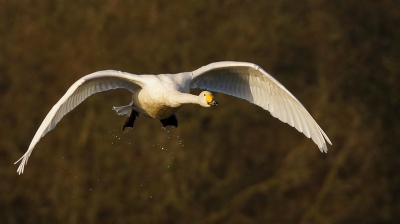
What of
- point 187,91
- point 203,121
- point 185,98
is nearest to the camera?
point 185,98

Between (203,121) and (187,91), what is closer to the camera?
(187,91)

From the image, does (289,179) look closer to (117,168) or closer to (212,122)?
(212,122)

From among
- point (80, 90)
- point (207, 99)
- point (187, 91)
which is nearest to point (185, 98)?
point (207, 99)

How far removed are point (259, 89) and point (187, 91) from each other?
0.83m

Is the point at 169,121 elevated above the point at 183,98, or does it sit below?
below

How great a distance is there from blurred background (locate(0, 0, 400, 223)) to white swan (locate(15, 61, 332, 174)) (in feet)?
25.2

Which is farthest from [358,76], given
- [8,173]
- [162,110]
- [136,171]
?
[162,110]

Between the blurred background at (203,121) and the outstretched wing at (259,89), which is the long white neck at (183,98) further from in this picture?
the blurred background at (203,121)

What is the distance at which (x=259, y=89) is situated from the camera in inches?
427

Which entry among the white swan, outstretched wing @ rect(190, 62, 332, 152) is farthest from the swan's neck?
outstretched wing @ rect(190, 62, 332, 152)

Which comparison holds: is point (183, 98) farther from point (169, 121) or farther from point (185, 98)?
point (169, 121)

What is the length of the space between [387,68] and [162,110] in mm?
10979

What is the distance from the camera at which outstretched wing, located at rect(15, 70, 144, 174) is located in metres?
9.70

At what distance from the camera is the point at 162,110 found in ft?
34.0
